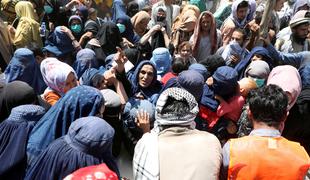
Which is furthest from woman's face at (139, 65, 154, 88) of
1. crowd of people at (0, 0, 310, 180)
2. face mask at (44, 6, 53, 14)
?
face mask at (44, 6, 53, 14)

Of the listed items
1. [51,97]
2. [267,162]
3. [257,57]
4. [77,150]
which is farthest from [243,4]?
[77,150]

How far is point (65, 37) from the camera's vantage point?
573 cm

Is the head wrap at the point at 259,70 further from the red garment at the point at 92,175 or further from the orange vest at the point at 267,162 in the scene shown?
the red garment at the point at 92,175

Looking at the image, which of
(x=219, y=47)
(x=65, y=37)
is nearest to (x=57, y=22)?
(x=65, y=37)

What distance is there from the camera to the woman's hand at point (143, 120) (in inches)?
134

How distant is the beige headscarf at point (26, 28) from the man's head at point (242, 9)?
2.81m

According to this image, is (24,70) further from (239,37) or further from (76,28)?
(239,37)

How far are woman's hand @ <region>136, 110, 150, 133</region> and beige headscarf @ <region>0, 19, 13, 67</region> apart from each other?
8.93 feet

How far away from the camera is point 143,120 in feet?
11.2

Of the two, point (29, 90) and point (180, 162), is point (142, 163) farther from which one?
point (29, 90)

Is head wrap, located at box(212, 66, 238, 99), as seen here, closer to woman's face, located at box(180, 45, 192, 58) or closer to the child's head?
the child's head

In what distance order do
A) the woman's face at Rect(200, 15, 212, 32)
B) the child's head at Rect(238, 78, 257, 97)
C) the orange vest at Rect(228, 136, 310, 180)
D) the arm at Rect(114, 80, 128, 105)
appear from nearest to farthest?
the orange vest at Rect(228, 136, 310, 180) < the child's head at Rect(238, 78, 257, 97) < the arm at Rect(114, 80, 128, 105) < the woman's face at Rect(200, 15, 212, 32)

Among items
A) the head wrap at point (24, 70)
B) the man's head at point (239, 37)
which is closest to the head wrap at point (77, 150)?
the head wrap at point (24, 70)

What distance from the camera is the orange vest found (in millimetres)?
2082
